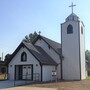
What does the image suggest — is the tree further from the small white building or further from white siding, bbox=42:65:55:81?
white siding, bbox=42:65:55:81

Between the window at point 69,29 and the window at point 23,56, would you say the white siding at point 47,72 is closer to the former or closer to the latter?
the window at point 23,56

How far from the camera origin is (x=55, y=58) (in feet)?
113

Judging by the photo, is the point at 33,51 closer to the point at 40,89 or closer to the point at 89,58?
the point at 40,89

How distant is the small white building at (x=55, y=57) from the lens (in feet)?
102

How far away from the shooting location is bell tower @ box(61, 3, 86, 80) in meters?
33.2

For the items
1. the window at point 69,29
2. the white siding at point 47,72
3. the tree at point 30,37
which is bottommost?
the white siding at point 47,72

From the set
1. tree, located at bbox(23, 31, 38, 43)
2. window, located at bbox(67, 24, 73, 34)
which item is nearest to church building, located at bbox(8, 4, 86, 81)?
window, located at bbox(67, 24, 73, 34)

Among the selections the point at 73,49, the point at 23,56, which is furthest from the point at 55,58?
the point at 23,56

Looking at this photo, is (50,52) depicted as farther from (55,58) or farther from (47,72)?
(47,72)

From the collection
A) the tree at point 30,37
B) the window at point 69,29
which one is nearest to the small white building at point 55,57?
the window at point 69,29

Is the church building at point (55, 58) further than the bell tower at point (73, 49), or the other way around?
the bell tower at point (73, 49)

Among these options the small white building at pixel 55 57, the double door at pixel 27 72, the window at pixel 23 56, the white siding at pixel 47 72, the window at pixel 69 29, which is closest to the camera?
the white siding at pixel 47 72

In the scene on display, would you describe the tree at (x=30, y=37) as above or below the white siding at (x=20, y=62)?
above

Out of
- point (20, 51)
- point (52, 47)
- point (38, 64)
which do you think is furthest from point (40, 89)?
point (52, 47)
